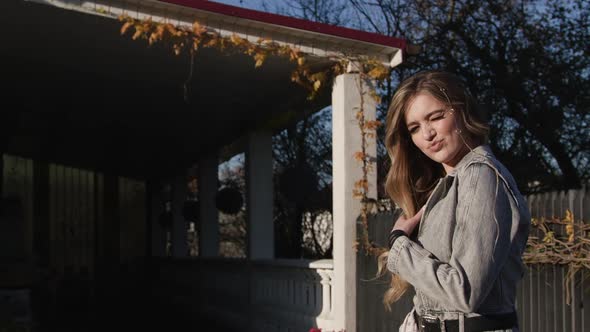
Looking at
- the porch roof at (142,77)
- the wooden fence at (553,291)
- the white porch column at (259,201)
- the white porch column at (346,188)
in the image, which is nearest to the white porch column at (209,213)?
the porch roof at (142,77)

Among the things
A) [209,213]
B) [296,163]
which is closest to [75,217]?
[296,163]

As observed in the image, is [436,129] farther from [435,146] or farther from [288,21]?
[288,21]

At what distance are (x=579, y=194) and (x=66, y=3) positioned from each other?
4.04 metres

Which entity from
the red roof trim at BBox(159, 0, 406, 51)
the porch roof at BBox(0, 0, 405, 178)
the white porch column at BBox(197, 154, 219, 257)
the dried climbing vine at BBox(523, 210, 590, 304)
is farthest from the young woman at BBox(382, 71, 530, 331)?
the white porch column at BBox(197, 154, 219, 257)

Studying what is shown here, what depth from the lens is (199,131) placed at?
11.9m

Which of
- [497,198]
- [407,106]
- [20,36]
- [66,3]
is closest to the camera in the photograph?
[497,198]

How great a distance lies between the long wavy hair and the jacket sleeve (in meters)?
0.18

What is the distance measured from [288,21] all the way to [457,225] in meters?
5.23

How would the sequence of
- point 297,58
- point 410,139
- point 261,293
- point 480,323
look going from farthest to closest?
point 261,293 → point 297,58 → point 410,139 → point 480,323

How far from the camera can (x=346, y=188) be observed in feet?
23.5

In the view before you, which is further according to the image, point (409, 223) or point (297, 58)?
point (297, 58)

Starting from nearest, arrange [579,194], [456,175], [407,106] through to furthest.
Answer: [456,175]
[407,106]
[579,194]

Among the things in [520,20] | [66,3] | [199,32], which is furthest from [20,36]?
[520,20]

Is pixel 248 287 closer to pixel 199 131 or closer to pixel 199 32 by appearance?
pixel 199 131
